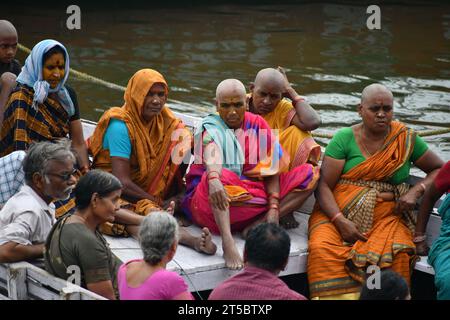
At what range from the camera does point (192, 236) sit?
17.7ft

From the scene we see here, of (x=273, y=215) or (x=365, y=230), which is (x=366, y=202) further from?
(x=273, y=215)

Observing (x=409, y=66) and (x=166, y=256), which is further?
(x=409, y=66)

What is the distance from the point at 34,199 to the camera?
15.3ft

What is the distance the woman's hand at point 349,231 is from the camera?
17.8 feet

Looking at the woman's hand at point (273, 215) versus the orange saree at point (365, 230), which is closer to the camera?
the orange saree at point (365, 230)

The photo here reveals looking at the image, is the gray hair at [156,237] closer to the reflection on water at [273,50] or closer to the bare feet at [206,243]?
the bare feet at [206,243]

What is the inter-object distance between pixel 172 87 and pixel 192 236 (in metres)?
8.03

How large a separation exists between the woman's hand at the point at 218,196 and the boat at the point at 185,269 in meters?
0.28

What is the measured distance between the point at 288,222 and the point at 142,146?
1030mm

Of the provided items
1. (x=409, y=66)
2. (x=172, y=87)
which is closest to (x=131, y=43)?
(x=172, y=87)

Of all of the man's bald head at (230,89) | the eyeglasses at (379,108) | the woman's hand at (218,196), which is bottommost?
the woman's hand at (218,196)

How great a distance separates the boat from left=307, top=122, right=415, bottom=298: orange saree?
0.38 feet

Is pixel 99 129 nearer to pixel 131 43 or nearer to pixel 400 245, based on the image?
pixel 400 245

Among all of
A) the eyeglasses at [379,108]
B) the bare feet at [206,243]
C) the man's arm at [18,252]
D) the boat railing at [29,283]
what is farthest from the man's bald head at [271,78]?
the boat railing at [29,283]
